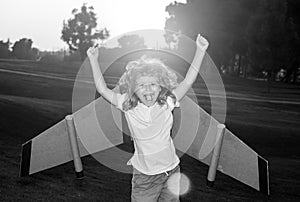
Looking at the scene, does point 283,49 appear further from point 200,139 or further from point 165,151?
point 165,151

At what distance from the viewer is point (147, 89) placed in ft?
11.2

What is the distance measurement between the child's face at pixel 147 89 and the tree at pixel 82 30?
159 ft

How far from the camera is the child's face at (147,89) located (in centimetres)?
340

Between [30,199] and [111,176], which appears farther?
[111,176]

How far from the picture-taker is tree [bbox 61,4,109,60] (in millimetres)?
50750

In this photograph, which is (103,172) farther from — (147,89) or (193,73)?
(147,89)

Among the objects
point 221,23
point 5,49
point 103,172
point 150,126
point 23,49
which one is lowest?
point 23,49

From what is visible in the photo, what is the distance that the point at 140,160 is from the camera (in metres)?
3.41

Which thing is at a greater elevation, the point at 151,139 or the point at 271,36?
the point at 151,139

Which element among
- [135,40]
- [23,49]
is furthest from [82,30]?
[135,40]

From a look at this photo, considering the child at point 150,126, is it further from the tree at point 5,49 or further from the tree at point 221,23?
the tree at point 5,49

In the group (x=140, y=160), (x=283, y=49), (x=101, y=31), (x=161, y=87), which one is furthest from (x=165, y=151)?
(x=101, y=31)

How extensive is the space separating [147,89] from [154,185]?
853mm

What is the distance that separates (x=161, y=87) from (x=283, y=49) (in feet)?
80.9
